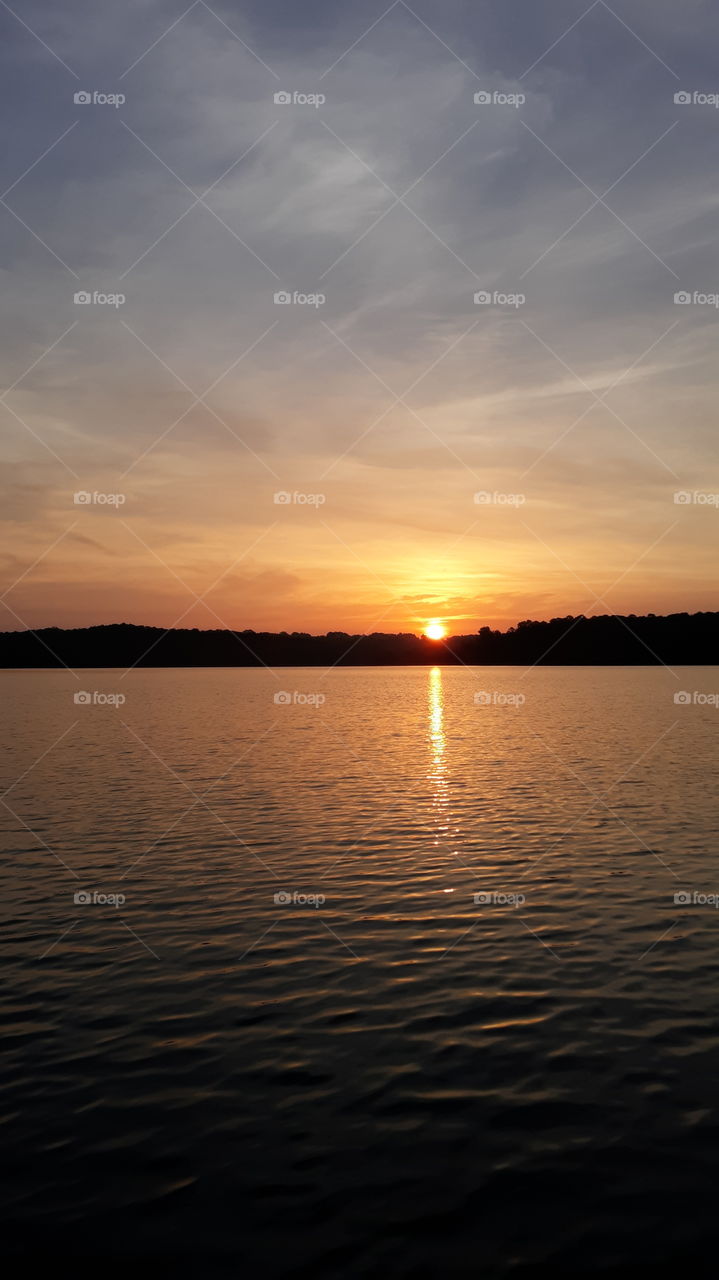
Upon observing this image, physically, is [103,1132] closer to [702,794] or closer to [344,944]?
[344,944]

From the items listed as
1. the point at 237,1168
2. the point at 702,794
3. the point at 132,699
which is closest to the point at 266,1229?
the point at 237,1168

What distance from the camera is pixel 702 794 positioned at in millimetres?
43688

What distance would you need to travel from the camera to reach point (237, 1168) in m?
11.6

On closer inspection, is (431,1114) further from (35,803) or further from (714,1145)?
(35,803)

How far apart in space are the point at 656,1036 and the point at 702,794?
101 feet

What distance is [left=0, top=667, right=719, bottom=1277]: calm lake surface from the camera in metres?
10.5

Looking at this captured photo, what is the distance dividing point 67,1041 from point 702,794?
36.2 meters

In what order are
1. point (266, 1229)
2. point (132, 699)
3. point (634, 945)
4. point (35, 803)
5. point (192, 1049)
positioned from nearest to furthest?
1. point (266, 1229)
2. point (192, 1049)
3. point (634, 945)
4. point (35, 803)
5. point (132, 699)

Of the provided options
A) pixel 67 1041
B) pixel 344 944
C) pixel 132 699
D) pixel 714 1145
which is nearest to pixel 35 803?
pixel 344 944

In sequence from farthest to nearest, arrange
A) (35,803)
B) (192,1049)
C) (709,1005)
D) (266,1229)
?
(35,803) < (709,1005) < (192,1049) < (266,1229)

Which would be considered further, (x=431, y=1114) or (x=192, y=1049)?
(x=192, y=1049)

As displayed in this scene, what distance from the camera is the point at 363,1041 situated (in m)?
15.5

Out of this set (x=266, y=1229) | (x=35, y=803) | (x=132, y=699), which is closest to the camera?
(x=266, y=1229)

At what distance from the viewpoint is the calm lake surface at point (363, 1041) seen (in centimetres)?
1050
